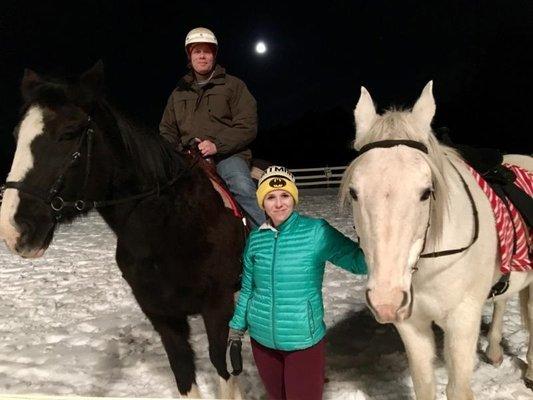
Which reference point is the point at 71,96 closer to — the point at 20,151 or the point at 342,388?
the point at 20,151

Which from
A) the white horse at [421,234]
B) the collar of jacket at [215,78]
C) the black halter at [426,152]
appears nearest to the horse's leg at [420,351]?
the white horse at [421,234]

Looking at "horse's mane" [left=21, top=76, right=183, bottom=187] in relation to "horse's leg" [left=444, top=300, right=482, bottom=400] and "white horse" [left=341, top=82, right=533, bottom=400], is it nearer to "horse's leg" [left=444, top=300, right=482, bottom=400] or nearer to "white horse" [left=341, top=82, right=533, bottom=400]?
A: "white horse" [left=341, top=82, right=533, bottom=400]

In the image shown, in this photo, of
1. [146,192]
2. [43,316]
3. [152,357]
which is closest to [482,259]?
[146,192]

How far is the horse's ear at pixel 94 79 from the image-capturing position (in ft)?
7.85

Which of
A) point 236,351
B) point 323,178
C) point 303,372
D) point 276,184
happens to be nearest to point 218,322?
point 236,351

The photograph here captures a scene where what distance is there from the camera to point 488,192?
2.66m

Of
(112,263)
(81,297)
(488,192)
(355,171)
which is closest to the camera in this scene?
(355,171)

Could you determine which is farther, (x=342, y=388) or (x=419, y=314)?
(x=342, y=388)

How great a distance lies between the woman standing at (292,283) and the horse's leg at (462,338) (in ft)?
1.92

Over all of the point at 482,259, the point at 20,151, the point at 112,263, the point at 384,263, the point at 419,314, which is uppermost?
the point at 20,151

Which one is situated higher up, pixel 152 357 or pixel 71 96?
pixel 71 96

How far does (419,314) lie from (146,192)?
1.71 metres

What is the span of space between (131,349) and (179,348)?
157cm

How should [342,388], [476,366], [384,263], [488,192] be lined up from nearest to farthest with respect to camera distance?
[384,263], [488,192], [342,388], [476,366]
